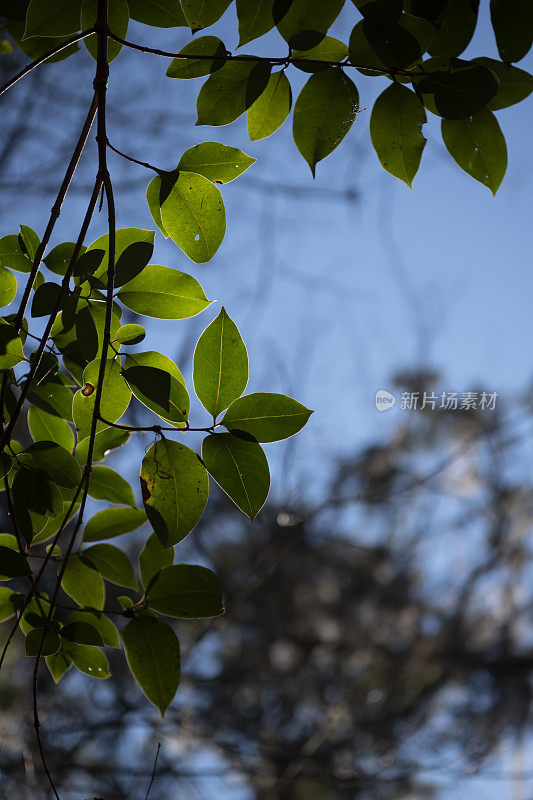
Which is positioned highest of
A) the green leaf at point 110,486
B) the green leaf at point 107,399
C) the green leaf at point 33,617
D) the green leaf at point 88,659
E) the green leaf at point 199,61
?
the green leaf at point 199,61

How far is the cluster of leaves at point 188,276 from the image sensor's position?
0.33 metres

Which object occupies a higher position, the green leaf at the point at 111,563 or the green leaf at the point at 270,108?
the green leaf at the point at 270,108

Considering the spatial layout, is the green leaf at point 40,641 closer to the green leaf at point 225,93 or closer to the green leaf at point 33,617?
the green leaf at point 33,617

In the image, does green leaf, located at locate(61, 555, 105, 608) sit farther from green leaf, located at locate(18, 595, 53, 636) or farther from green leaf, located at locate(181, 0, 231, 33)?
green leaf, located at locate(181, 0, 231, 33)

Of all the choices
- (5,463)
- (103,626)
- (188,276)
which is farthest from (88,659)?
(188,276)

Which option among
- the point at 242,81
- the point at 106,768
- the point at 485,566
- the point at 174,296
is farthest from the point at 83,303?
the point at 485,566

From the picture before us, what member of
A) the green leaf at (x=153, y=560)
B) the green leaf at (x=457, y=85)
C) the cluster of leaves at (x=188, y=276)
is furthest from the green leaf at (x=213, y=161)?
the green leaf at (x=153, y=560)

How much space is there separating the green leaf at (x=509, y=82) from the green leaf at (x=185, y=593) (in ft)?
1.00

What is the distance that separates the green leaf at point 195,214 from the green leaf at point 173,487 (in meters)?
0.11

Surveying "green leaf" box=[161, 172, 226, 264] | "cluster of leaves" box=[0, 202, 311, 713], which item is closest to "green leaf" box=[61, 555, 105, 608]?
"cluster of leaves" box=[0, 202, 311, 713]

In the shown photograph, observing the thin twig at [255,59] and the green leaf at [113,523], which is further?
the green leaf at [113,523]

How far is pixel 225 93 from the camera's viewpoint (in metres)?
0.36

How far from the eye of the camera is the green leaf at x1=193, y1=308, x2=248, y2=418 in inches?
13.2

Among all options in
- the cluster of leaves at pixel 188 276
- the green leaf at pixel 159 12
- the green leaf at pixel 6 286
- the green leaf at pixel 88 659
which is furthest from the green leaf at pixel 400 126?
the green leaf at pixel 88 659
